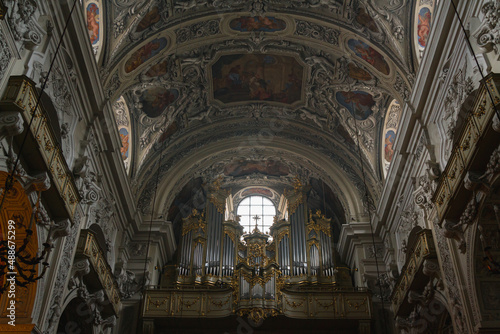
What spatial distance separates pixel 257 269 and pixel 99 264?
217 inches

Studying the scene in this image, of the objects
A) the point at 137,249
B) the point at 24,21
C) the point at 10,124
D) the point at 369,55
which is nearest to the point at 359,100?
the point at 369,55

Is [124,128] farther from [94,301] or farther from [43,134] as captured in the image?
[43,134]

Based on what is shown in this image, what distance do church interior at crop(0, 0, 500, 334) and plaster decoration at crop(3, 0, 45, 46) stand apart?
3cm

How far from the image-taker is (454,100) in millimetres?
10133

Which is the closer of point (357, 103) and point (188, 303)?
point (188, 303)

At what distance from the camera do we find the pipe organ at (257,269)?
14727 mm

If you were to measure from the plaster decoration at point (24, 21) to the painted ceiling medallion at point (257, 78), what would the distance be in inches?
289

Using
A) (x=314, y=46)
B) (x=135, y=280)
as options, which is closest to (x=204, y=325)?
(x=135, y=280)

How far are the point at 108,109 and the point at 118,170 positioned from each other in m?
1.97

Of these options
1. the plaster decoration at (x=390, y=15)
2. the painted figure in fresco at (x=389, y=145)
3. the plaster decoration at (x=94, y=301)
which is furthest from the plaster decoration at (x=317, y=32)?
the plaster decoration at (x=94, y=301)

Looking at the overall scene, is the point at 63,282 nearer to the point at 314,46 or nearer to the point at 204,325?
the point at 204,325

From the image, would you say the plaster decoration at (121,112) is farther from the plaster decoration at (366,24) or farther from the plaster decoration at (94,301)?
the plaster decoration at (366,24)

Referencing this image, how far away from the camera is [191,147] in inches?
716

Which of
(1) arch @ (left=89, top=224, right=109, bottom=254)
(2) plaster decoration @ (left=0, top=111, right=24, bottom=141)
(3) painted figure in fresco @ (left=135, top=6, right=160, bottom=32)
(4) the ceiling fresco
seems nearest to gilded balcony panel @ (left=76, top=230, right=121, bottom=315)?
(1) arch @ (left=89, top=224, right=109, bottom=254)
